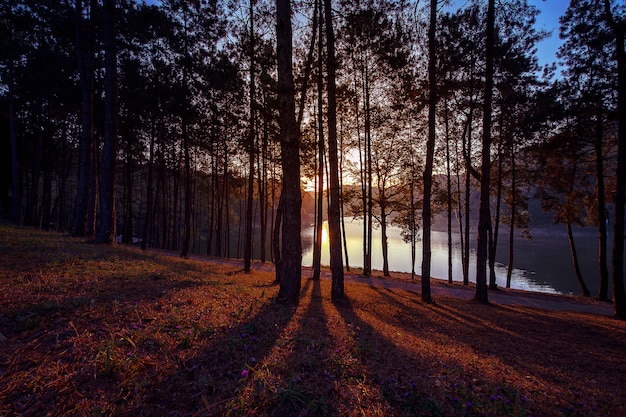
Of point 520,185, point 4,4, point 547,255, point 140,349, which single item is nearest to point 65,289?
point 140,349

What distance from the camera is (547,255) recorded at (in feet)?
163

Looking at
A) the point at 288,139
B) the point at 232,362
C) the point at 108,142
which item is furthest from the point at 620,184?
the point at 108,142

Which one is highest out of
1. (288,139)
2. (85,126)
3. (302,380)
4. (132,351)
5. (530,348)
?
(85,126)

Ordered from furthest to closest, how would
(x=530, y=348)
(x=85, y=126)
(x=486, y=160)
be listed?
(x=85, y=126) → (x=486, y=160) → (x=530, y=348)

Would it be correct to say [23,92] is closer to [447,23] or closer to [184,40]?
[184,40]

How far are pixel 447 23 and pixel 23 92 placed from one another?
26783 millimetres

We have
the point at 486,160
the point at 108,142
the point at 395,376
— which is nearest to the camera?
the point at 395,376

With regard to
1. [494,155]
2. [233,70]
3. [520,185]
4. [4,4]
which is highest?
[4,4]

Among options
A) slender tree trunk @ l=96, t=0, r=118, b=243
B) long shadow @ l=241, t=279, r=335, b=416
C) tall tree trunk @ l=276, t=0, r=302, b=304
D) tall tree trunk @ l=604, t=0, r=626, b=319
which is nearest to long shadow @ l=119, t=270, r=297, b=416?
long shadow @ l=241, t=279, r=335, b=416

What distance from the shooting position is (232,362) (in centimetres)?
297

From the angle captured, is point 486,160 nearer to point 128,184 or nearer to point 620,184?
point 620,184

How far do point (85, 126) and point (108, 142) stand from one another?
9.09 feet

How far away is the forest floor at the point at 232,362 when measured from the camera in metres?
2.30

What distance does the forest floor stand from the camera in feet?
7.54
